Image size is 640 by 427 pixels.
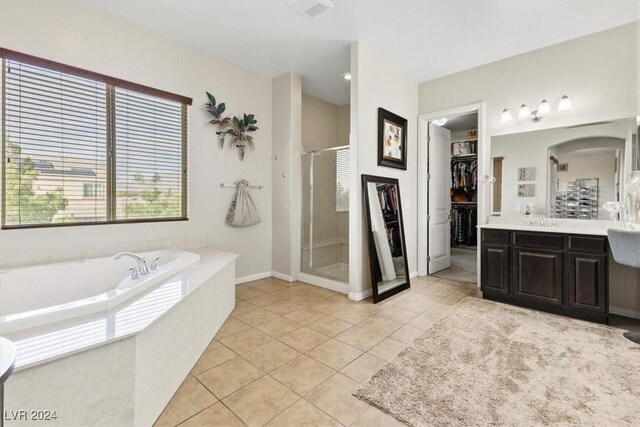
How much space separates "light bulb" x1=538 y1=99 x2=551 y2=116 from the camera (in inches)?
128

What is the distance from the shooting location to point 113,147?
2.89 meters

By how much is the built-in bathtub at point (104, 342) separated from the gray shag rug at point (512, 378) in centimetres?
114

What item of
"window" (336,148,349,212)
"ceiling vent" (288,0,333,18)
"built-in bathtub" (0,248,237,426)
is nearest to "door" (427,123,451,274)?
"window" (336,148,349,212)

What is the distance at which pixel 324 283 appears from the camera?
384cm

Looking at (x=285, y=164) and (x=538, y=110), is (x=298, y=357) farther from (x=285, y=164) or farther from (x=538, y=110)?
(x=538, y=110)

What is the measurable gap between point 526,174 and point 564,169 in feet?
1.15

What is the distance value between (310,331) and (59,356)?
1767 mm

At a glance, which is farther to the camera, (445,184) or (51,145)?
(445,184)

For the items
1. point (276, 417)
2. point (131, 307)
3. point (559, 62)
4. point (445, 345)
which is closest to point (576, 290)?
point (445, 345)

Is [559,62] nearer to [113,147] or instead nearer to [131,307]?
[131,307]

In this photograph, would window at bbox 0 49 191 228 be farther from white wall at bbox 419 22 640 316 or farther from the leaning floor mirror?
white wall at bbox 419 22 640 316

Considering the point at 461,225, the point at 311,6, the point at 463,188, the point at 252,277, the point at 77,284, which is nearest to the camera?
the point at 77,284

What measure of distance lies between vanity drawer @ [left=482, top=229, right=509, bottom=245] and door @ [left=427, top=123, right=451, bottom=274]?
1147 millimetres

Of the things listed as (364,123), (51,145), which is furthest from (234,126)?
(51,145)
